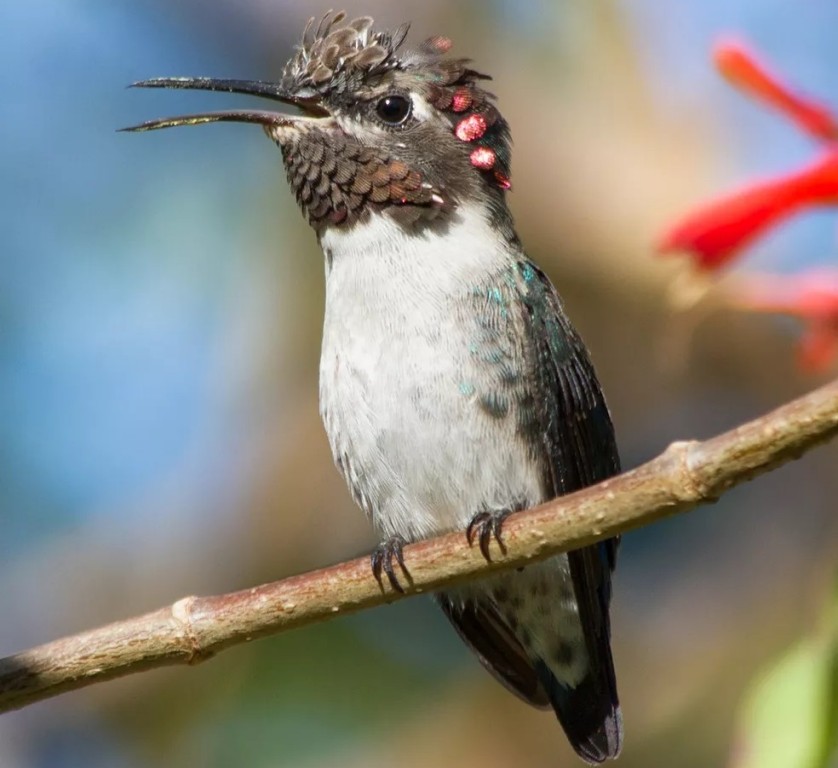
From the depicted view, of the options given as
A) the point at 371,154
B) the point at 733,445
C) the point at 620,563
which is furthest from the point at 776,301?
the point at 620,563

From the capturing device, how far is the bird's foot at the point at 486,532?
9.19ft

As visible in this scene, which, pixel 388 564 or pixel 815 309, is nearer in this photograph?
pixel 815 309

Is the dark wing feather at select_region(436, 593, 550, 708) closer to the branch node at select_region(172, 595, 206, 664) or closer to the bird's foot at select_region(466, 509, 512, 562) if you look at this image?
the bird's foot at select_region(466, 509, 512, 562)

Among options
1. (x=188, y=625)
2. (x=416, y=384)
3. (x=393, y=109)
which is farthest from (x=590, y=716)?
(x=393, y=109)

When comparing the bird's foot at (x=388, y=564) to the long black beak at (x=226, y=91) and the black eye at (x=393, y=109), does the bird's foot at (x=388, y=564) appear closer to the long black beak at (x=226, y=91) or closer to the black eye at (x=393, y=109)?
the long black beak at (x=226, y=91)

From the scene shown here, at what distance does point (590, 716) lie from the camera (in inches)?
164

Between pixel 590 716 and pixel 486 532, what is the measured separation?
149 centimetres

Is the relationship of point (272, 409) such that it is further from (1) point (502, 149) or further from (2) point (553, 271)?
(1) point (502, 149)

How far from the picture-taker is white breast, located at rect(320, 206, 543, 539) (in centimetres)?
366

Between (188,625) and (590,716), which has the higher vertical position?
(188,625)

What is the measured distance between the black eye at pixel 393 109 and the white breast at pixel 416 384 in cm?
32

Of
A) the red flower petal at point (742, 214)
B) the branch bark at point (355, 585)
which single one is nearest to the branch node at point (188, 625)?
the branch bark at point (355, 585)

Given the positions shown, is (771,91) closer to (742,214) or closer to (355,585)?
(742,214)

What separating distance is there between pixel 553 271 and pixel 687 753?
226 cm
